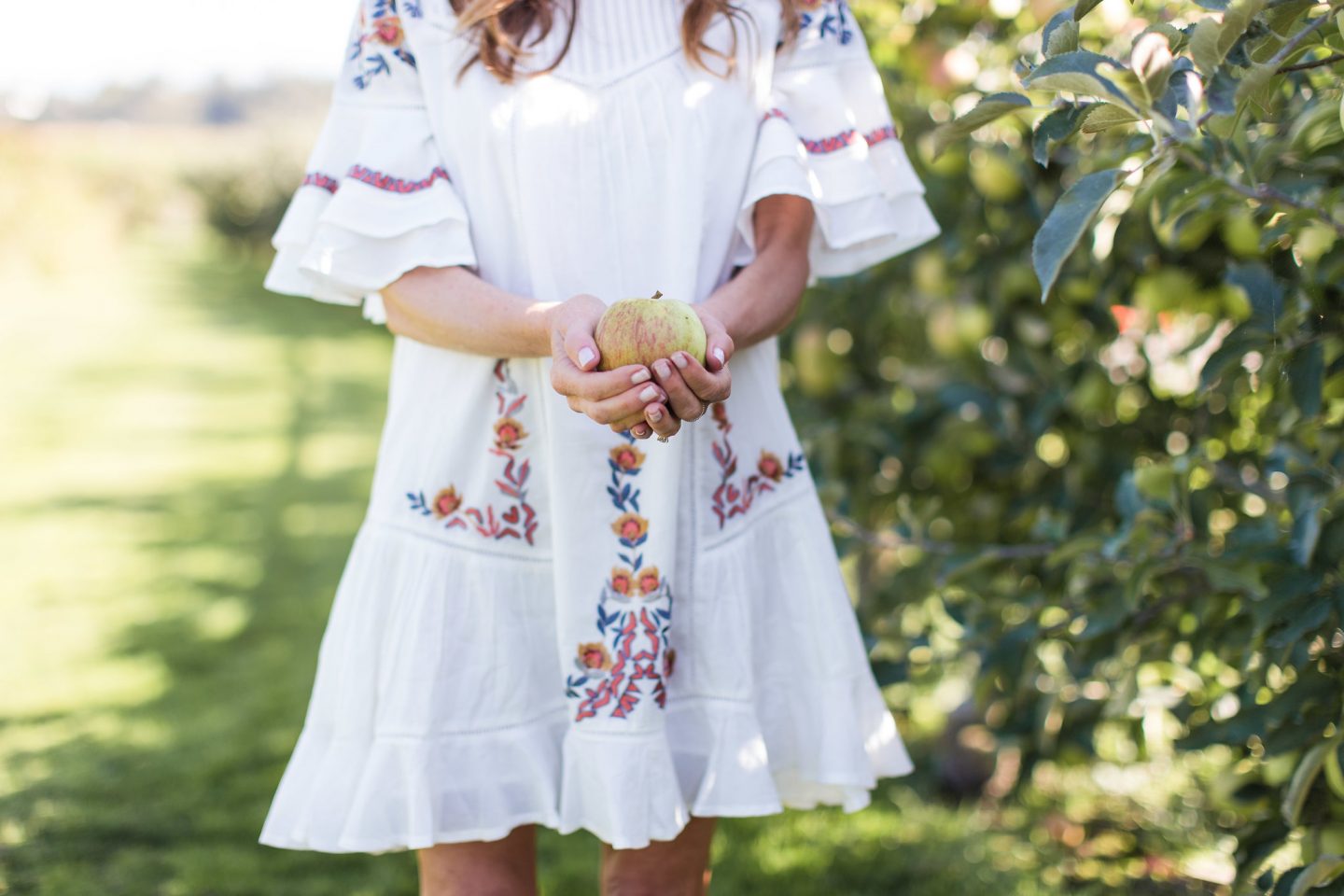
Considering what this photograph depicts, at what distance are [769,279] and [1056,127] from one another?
0.33 m

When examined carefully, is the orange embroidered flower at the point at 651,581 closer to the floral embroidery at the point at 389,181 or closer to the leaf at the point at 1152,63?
the floral embroidery at the point at 389,181

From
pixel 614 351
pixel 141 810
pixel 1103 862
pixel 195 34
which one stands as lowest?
pixel 1103 862

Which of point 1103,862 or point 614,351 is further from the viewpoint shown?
point 1103,862

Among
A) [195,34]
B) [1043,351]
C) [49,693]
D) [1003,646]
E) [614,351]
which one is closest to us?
[614,351]

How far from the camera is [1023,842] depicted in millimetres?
2262

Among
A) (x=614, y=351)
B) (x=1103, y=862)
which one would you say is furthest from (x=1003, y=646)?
(x=614, y=351)

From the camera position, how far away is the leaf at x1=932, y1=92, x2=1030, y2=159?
0.93 metres

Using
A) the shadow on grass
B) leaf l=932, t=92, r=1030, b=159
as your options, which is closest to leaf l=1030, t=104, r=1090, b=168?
leaf l=932, t=92, r=1030, b=159

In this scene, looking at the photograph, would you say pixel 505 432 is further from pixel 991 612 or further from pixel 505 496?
pixel 991 612

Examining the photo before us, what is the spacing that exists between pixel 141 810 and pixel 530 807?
1.45m

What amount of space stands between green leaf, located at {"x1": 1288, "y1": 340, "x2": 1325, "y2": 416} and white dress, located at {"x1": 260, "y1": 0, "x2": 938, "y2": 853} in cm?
51

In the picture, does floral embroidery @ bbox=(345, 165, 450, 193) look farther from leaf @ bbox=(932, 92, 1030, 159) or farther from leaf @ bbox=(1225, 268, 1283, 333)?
leaf @ bbox=(1225, 268, 1283, 333)

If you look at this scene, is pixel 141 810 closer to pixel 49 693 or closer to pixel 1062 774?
pixel 49 693

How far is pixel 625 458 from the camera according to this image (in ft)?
3.98
